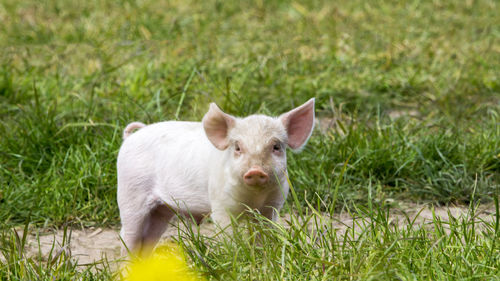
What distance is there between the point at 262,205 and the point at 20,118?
2487 millimetres

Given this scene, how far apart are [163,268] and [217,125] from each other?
1595mm

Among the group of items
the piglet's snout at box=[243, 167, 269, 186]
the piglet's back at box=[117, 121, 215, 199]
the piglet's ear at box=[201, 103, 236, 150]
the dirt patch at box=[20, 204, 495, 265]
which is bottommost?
the dirt patch at box=[20, 204, 495, 265]

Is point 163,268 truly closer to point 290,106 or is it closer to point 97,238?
point 97,238

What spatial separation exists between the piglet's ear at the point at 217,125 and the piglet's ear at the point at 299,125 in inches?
10.4

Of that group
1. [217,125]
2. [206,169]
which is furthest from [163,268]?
[206,169]

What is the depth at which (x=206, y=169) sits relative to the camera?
345 centimetres

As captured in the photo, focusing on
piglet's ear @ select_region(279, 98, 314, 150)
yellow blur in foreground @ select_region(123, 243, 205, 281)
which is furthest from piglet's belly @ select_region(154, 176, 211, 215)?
piglet's ear @ select_region(279, 98, 314, 150)

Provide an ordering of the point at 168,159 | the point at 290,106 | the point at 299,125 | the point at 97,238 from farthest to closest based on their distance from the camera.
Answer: the point at 290,106, the point at 97,238, the point at 168,159, the point at 299,125

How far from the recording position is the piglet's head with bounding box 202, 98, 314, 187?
9.95 ft

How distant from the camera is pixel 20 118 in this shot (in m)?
5.03

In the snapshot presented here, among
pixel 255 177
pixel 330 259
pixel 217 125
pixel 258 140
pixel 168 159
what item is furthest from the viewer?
pixel 168 159

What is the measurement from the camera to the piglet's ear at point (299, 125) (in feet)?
10.9

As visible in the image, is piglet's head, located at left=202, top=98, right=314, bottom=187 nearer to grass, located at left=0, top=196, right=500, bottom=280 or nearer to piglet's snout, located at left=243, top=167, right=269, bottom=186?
piglet's snout, located at left=243, top=167, right=269, bottom=186

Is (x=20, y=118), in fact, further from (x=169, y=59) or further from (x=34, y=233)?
(x=169, y=59)
